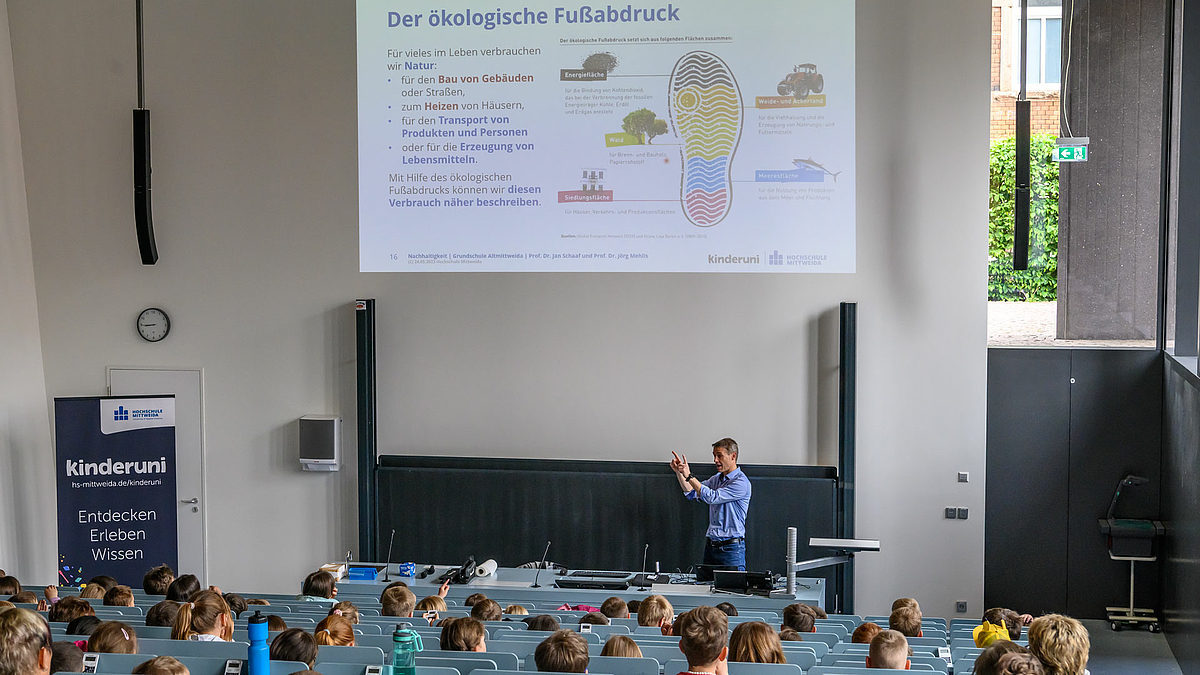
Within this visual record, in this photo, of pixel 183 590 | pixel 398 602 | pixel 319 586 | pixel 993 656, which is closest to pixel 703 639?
pixel 993 656

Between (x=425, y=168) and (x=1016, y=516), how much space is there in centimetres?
517

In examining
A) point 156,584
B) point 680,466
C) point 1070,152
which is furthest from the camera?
point 680,466

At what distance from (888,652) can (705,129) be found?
4.81 metres

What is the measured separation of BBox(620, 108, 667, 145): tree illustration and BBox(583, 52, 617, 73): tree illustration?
384 mm

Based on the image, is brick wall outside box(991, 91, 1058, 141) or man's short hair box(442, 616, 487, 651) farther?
brick wall outside box(991, 91, 1058, 141)

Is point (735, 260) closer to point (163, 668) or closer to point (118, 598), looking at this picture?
point (118, 598)

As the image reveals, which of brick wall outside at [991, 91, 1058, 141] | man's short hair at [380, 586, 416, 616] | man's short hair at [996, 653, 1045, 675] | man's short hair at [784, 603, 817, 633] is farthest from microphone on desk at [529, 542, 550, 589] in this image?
brick wall outside at [991, 91, 1058, 141]

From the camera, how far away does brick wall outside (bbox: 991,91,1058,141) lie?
8.02 m

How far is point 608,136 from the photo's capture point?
8031 millimetres

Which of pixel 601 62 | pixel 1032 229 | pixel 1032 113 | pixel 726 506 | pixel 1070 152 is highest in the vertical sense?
pixel 601 62

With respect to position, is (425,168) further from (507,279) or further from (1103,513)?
(1103,513)

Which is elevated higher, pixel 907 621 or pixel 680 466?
pixel 680 466

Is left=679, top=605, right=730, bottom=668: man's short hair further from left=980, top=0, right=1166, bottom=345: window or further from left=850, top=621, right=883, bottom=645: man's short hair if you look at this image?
left=980, top=0, right=1166, bottom=345: window

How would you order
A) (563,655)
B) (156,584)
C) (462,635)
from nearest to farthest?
(563,655) < (462,635) < (156,584)
